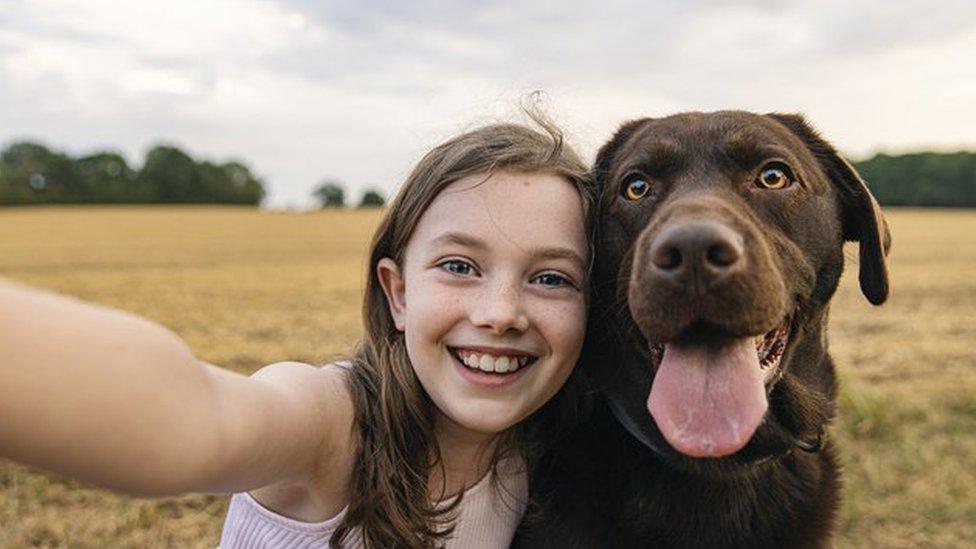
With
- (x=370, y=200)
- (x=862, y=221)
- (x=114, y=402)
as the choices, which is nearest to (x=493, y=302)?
(x=114, y=402)

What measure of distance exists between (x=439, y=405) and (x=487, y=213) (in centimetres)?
58

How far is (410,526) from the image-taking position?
8.79ft

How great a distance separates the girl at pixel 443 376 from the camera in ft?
8.14

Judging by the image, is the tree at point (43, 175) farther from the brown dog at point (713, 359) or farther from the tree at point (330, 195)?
the brown dog at point (713, 359)

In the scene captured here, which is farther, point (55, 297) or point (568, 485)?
point (568, 485)

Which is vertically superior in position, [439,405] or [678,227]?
[678,227]

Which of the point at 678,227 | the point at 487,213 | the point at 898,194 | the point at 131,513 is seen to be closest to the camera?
the point at 678,227

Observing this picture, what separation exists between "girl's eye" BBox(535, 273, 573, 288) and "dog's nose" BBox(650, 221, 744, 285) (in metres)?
0.47

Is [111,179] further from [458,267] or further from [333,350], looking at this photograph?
[458,267]

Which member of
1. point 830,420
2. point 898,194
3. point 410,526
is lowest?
point 898,194

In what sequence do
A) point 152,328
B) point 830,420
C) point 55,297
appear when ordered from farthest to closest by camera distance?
point 830,420 → point 152,328 → point 55,297

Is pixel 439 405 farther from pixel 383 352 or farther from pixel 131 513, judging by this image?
pixel 131 513

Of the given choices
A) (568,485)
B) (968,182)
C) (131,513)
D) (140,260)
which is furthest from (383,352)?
Result: (968,182)

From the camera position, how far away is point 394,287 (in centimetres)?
293
